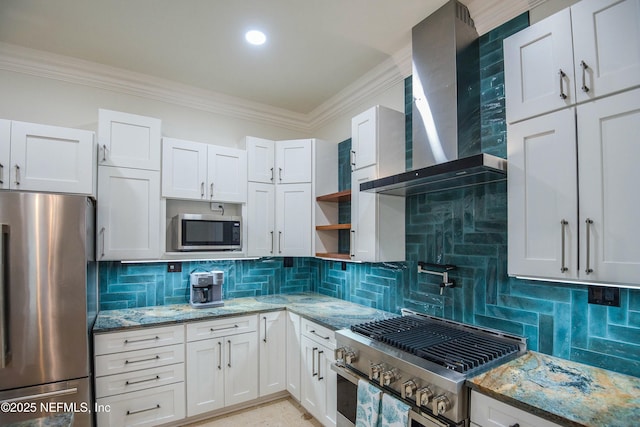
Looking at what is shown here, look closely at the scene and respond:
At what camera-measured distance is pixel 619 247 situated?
4.29 ft

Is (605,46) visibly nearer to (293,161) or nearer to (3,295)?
(293,161)

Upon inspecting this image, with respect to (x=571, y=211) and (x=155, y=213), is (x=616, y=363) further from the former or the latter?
(x=155, y=213)

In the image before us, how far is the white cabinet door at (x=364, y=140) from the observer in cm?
257

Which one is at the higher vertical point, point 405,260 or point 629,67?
point 629,67

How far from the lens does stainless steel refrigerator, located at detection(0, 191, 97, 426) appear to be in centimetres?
192

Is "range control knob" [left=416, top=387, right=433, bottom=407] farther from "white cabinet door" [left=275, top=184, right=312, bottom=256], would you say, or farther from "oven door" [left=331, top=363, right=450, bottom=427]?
"white cabinet door" [left=275, top=184, right=312, bottom=256]

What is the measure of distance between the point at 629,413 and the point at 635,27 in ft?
4.82

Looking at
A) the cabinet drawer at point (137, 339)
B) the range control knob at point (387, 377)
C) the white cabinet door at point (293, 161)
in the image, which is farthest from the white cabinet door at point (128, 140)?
the range control knob at point (387, 377)

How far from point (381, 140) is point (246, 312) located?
185 centimetres

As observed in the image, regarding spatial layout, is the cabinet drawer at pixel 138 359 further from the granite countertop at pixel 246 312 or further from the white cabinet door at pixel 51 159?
the white cabinet door at pixel 51 159

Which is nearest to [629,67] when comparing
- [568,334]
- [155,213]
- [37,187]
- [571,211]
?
[571,211]

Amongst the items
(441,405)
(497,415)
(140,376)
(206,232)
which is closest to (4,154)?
(206,232)

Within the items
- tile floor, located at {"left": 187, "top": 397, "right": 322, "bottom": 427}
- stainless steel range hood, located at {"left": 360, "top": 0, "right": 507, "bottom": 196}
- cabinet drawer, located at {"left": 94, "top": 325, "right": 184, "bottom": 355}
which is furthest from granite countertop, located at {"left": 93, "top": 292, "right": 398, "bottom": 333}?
stainless steel range hood, located at {"left": 360, "top": 0, "right": 507, "bottom": 196}

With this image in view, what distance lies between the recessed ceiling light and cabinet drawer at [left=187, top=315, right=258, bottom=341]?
87.9 inches
